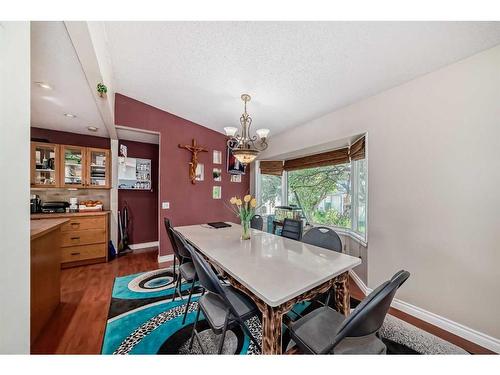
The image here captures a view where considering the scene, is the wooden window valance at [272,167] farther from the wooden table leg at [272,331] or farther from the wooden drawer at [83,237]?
the wooden table leg at [272,331]

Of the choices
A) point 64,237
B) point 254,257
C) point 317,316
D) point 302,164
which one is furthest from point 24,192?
point 302,164

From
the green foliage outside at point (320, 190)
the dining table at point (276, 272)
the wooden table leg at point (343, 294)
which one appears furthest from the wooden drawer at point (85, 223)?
the wooden table leg at point (343, 294)

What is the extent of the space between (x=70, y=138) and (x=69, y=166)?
0.57 metres

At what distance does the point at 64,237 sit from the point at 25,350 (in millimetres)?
2860

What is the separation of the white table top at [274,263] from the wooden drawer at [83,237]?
7.09 ft

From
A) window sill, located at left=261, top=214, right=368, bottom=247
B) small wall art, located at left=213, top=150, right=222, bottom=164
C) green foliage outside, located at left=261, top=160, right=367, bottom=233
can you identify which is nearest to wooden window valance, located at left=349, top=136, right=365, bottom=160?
green foliage outside, located at left=261, top=160, right=367, bottom=233

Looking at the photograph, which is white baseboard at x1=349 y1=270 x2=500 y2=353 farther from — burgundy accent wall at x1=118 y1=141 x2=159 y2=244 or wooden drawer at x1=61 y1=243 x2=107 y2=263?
burgundy accent wall at x1=118 y1=141 x2=159 y2=244

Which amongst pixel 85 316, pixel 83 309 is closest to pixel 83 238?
pixel 83 309

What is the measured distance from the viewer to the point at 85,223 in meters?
3.12

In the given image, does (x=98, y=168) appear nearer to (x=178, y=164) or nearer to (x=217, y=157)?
(x=178, y=164)

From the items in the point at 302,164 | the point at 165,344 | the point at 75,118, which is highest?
the point at 75,118

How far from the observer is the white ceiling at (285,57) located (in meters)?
1.45

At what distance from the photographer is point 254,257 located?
1524mm

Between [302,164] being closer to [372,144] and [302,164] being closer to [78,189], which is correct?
[372,144]
